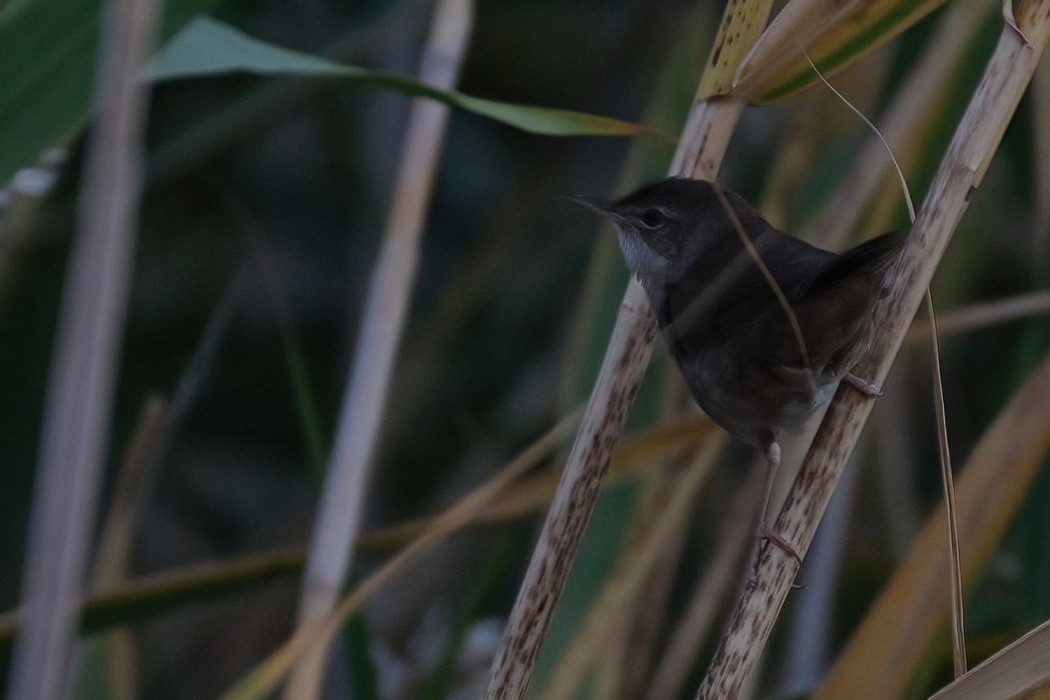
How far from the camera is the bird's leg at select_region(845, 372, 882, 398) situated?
1.07 metres

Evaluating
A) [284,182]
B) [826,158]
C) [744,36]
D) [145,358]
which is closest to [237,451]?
[145,358]

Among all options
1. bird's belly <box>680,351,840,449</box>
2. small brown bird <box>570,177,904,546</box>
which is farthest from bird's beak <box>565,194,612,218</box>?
bird's belly <box>680,351,840,449</box>

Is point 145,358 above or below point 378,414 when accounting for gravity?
below

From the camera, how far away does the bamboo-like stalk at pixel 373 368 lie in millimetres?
Answer: 885

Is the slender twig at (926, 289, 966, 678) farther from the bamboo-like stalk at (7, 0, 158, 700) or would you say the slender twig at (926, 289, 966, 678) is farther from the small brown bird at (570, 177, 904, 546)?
the bamboo-like stalk at (7, 0, 158, 700)

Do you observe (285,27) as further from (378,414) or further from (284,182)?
(378,414)

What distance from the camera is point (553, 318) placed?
7.84 ft

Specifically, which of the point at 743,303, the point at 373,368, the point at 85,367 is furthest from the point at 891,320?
the point at 85,367

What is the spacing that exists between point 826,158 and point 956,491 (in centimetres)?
61

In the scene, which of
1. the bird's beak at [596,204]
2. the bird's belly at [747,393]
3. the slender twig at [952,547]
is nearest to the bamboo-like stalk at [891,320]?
the slender twig at [952,547]

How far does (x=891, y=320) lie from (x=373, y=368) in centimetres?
48

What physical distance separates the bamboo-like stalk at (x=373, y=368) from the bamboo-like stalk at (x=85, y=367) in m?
0.20

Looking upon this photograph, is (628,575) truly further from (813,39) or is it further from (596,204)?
(813,39)

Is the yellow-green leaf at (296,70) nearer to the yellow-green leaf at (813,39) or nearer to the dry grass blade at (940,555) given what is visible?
the yellow-green leaf at (813,39)
